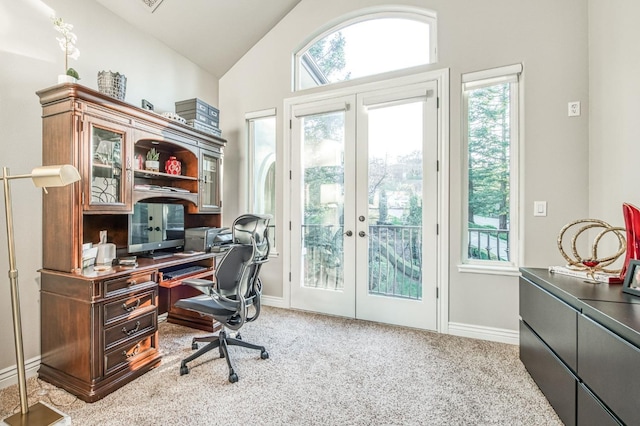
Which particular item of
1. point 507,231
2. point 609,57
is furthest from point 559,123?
point 507,231

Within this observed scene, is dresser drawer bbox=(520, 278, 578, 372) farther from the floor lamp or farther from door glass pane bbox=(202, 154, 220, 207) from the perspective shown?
door glass pane bbox=(202, 154, 220, 207)

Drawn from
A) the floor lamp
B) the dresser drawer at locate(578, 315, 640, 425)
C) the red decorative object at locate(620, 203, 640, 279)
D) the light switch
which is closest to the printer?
the floor lamp

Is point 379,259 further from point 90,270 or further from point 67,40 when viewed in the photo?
point 67,40

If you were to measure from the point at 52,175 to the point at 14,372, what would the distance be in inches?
60.9

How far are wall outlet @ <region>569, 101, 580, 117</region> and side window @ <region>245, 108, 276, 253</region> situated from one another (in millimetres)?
2866

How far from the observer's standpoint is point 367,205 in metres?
3.16

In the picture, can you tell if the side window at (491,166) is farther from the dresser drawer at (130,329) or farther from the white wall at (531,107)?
the dresser drawer at (130,329)

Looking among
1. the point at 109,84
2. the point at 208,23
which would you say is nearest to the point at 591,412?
the point at 109,84

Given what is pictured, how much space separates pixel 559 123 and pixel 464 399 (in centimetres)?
224

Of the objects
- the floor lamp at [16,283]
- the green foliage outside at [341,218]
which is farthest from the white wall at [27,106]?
the green foliage outside at [341,218]

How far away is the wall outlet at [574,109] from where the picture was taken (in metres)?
2.41

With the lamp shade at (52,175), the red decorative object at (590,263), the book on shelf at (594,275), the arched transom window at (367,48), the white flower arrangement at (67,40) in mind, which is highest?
the arched transom window at (367,48)

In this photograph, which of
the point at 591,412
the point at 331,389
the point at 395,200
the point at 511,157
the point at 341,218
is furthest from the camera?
the point at 341,218

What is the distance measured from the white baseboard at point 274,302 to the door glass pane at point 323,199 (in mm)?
358
